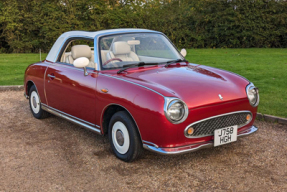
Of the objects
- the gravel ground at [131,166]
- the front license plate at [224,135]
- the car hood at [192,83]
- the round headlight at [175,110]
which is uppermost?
the car hood at [192,83]

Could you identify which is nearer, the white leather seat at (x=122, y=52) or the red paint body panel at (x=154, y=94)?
the red paint body panel at (x=154, y=94)

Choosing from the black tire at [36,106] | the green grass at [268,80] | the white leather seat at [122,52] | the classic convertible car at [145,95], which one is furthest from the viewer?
the green grass at [268,80]

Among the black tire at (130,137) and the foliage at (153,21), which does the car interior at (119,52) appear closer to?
the black tire at (130,137)

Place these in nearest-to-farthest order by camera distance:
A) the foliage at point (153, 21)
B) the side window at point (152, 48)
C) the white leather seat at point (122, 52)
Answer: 1. the white leather seat at point (122, 52)
2. the side window at point (152, 48)
3. the foliage at point (153, 21)

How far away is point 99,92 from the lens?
452 cm

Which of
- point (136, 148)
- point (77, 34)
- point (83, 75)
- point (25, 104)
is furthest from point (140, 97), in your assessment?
point (25, 104)

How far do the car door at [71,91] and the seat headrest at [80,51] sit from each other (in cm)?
20

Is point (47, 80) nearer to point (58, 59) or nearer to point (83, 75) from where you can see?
point (58, 59)

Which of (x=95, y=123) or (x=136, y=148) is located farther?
(x=95, y=123)

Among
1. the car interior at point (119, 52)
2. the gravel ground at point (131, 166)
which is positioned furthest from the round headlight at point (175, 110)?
the car interior at point (119, 52)

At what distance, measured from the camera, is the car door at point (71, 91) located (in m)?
4.73

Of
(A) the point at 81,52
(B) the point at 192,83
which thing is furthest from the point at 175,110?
(A) the point at 81,52

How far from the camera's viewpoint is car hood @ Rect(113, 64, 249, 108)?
392 centimetres

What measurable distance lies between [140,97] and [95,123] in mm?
1088
